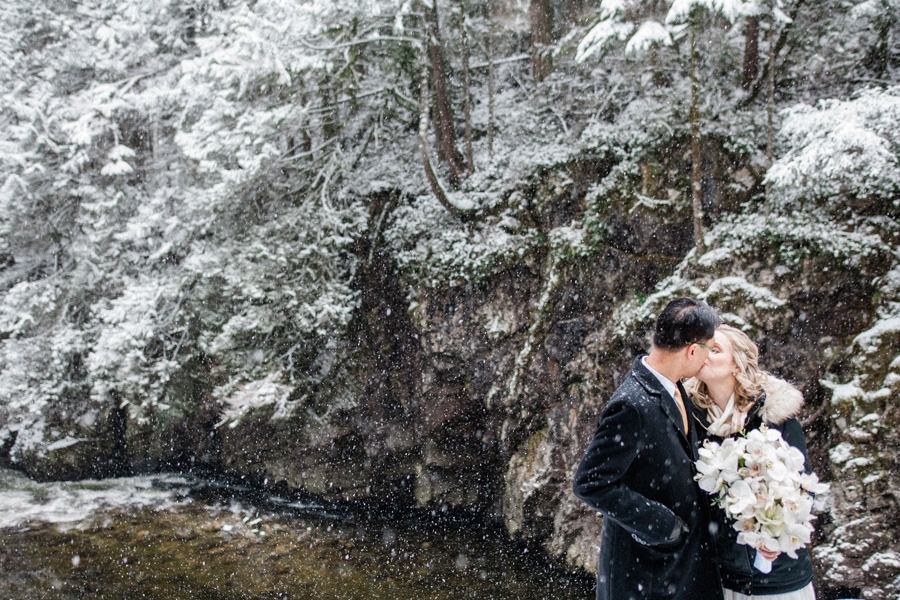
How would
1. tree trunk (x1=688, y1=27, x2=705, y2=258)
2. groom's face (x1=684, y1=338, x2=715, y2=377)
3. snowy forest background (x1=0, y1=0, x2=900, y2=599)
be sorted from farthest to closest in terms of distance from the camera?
tree trunk (x1=688, y1=27, x2=705, y2=258) < snowy forest background (x1=0, y1=0, x2=900, y2=599) < groom's face (x1=684, y1=338, x2=715, y2=377)

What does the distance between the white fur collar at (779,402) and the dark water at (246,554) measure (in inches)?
192

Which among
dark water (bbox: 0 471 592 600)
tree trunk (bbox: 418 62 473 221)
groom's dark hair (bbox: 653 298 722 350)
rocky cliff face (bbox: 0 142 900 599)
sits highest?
tree trunk (bbox: 418 62 473 221)

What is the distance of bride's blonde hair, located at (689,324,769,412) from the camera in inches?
102

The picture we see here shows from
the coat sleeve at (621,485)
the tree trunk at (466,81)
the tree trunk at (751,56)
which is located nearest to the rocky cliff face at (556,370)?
→ the tree trunk at (466,81)

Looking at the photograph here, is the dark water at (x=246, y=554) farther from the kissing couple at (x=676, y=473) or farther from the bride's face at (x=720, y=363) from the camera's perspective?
the bride's face at (x=720, y=363)

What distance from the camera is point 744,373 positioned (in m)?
2.62

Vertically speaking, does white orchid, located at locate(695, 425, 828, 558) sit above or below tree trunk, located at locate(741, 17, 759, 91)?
below

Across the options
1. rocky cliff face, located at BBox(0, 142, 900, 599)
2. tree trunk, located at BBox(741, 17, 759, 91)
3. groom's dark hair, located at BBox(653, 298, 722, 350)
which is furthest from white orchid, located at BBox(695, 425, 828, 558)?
tree trunk, located at BBox(741, 17, 759, 91)

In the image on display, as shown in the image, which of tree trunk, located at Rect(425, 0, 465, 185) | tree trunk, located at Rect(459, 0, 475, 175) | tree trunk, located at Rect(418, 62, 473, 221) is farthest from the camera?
tree trunk, located at Rect(425, 0, 465, 185)

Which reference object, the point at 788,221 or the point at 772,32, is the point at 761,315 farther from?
the point at 772,32

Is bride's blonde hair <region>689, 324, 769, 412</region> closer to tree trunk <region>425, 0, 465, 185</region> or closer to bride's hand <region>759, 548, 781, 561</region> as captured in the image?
bride's hand <region>759, 548, 781, 561</region>

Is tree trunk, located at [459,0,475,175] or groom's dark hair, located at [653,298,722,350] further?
tree trunk, located at [459,0,475,175]

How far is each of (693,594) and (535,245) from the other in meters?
6.23

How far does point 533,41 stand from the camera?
32.9 ft
